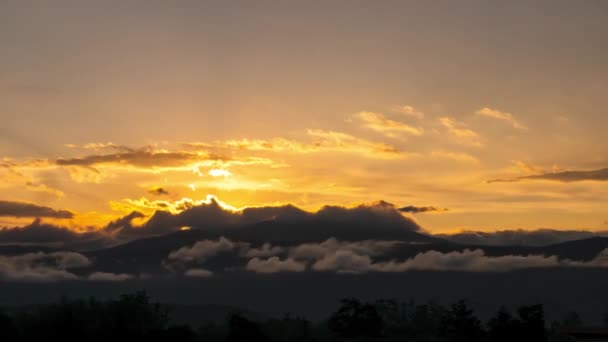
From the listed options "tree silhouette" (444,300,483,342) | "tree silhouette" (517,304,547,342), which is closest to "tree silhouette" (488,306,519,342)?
"tree silhouette" (517,304,547,342)

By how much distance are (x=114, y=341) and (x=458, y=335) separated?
248 ft

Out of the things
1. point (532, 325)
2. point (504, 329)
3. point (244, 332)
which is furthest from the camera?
point (504, 329)

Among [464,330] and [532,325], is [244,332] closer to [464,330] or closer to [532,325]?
[464,330]

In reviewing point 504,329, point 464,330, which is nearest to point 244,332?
point 464,330

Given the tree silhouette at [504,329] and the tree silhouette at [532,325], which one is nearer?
the tree silhouette at [532,325]

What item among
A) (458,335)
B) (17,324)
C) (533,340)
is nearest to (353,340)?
(458,335)

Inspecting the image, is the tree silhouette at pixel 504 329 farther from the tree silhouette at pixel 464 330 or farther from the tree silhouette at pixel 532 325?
the tree silhouette at pixel 464 330

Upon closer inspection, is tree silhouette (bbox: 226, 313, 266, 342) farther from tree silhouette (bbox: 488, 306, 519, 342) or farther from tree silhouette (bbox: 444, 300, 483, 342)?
tree silhouette (bbox: 488, 306, 519, 342)

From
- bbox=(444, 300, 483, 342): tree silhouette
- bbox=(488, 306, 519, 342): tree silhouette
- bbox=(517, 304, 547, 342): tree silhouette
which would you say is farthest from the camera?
bbox=(444, 300, 483, 342): tree silhouette

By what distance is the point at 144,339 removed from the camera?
166250 millimetres

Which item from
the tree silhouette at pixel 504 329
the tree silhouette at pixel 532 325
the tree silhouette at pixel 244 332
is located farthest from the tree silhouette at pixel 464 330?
the tree silhouette at pixel 244 332

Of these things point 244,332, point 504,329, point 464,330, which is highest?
point 244,332

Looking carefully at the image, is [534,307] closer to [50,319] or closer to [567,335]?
[567,335]

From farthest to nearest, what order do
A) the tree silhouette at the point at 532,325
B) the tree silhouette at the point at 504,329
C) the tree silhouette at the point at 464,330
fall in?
the tree silhouette at the point at 464,330
the tree silhouette at the point at 504,329
the tree silhouette at the point at 532,325
